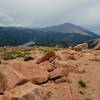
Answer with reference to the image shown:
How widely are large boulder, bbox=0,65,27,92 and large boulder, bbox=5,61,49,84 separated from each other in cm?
102

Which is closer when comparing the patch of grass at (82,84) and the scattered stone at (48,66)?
the patch of grass at (82,84)

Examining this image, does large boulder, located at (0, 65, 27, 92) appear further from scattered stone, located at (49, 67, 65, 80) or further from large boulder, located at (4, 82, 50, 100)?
scattered stone, located at (49, 67, 65, 80)

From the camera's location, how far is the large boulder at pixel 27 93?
57.8 ft

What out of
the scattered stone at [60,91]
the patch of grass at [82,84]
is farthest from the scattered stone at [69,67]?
the scattered stone at [60,91]

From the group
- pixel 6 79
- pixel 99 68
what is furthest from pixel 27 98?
pixel 99 68

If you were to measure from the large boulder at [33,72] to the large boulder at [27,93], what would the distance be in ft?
6.73

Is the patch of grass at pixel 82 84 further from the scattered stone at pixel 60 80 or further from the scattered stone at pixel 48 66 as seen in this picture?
the scattered stone at pixel 48 66

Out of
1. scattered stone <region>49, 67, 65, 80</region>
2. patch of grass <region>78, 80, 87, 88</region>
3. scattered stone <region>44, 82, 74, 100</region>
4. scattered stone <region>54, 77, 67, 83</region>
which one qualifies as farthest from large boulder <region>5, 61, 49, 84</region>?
patch of grass <region>78, 80, 87, 88</region>

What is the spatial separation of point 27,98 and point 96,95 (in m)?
5.74

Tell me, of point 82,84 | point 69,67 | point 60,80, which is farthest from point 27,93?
point 69,67

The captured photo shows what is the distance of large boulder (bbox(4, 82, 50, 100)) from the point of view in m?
17.6

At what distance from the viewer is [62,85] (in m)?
21.5

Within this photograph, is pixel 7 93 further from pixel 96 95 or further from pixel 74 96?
pixel 96 95

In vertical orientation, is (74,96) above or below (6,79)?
below
